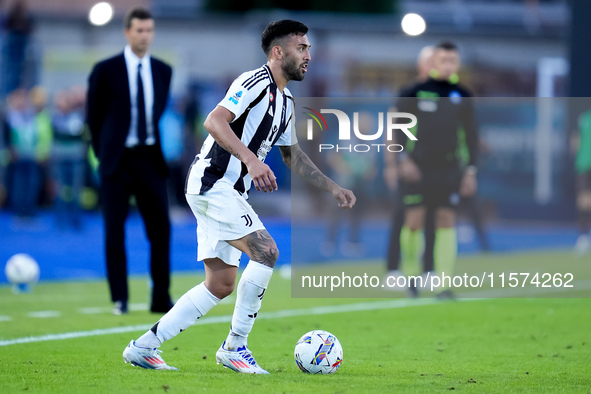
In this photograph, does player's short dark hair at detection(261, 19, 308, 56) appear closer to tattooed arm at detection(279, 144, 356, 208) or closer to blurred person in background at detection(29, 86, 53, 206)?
tattooed arm at detection(279, 144, 356, 208)

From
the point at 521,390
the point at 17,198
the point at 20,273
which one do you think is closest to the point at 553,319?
→ the point at 521,390

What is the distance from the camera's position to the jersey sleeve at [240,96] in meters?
5.52

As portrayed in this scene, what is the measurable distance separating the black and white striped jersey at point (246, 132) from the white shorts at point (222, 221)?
61mm

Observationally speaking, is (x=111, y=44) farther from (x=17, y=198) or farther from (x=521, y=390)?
(x=521, y=390)

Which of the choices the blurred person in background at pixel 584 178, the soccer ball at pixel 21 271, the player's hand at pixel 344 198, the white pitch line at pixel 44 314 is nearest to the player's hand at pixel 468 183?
the white pitch line at pixel 44 314

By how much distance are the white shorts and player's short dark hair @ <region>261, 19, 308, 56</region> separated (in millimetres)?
870

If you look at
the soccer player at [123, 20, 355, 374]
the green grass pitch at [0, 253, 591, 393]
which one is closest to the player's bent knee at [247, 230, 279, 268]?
the soccer player at [123, 20, 355, 374]

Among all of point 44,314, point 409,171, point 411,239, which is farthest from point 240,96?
point 411,239

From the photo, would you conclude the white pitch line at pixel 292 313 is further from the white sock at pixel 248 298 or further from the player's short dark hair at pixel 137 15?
the player's short dark hair at pixel 137 15

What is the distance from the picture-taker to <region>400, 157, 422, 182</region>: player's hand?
1053 centimetres

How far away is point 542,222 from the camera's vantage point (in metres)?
18.6

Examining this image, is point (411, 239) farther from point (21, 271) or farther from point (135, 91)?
point (21, 271)

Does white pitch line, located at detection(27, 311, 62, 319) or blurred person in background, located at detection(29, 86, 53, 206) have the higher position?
blurred person in background, located at detection(29, 86, 53, 206)

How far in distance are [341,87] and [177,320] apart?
17045 millimetres
